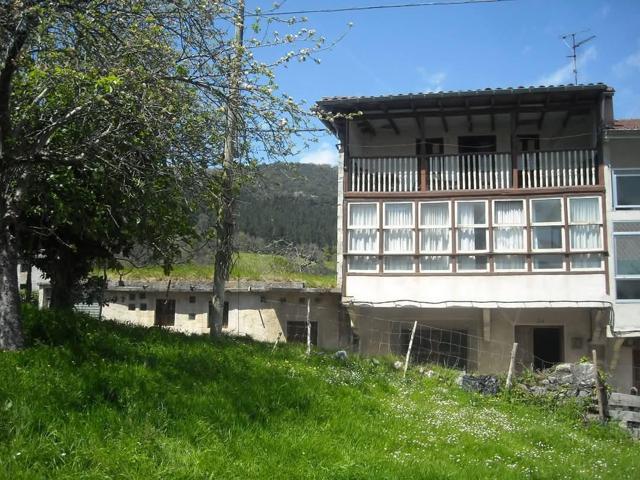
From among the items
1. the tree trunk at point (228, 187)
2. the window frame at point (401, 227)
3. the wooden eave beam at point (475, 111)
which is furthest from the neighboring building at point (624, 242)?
the tree trunk at point (228, 187)

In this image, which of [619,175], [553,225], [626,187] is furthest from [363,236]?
[626,187]

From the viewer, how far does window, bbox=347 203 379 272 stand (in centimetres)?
1953

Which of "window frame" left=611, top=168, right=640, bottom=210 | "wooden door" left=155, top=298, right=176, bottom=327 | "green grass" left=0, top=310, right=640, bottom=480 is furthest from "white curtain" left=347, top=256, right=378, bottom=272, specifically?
"green grass" left=0, top=310, right=640, bottom=480

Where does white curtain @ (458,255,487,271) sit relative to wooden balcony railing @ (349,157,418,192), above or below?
below

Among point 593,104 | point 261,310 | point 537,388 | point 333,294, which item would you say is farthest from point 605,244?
point 261,310

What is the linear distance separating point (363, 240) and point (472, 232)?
10.3 feet

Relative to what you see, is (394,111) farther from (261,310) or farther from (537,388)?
(537,388)

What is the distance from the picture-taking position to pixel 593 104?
18.8 meters

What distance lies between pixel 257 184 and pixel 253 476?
520cm

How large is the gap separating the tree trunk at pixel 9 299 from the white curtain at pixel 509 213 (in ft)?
45.8

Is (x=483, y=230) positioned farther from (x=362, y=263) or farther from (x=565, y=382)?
(x=565, y=382)

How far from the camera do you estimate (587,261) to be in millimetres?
18547

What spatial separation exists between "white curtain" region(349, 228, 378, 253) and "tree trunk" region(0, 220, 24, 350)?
12154 mm

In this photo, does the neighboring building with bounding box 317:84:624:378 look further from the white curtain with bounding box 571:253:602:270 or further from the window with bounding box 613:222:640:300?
the window with bounding box 613:222:640:300
